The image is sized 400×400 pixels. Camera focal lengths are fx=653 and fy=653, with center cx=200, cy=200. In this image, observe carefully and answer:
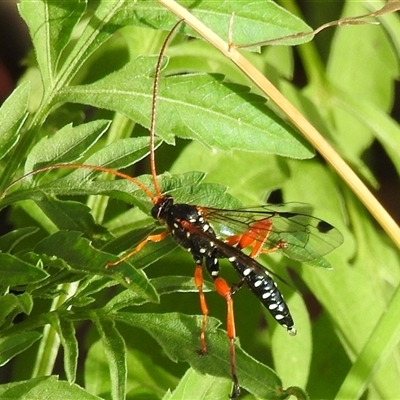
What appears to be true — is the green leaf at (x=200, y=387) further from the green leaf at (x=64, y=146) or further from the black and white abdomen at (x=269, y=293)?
the green leaf at (x=64, y=146)

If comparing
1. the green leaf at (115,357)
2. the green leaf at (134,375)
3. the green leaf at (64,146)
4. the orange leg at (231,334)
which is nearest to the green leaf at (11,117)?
the green leaf at (64,146)

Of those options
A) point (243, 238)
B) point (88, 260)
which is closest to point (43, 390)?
point (88, 260)

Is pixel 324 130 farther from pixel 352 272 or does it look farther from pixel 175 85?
pixel 175 85

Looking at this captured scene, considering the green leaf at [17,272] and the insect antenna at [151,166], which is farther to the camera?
the insect antenna at [151,166]

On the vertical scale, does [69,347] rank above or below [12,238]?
below

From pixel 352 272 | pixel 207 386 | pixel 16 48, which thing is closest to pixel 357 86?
pixel 352 272

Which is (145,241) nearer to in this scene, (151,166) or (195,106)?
(151,166)

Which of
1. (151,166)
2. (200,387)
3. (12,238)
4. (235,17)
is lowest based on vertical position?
(200,387)
